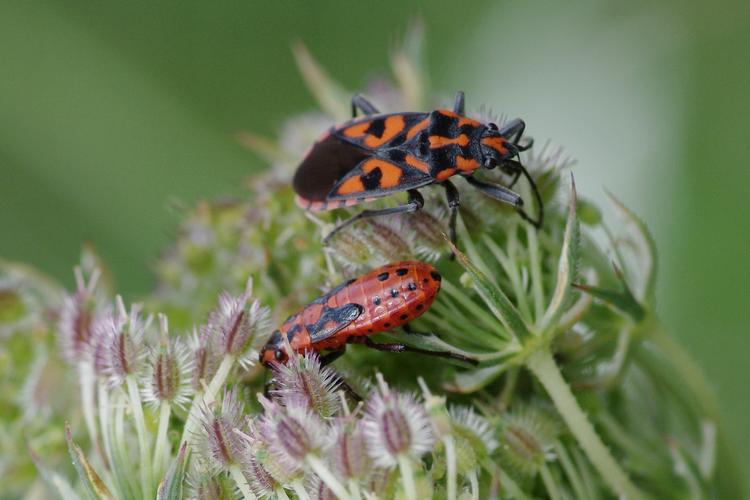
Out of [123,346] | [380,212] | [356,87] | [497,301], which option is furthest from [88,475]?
[356,87]

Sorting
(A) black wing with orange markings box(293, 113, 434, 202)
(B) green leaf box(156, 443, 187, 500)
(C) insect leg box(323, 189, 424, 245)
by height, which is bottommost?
(B) green leaf box(156, 443, 187, 500)

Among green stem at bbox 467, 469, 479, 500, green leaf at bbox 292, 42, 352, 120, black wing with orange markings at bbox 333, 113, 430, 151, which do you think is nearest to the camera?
green stem at bbox 467, 469, 479, 500

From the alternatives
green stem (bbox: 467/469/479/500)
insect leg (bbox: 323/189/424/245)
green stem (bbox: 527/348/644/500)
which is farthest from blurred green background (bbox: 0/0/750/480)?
green stem (bbox: 467/469/479/500)

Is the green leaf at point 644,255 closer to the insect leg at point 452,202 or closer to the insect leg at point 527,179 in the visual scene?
the insect leg at point 527,179

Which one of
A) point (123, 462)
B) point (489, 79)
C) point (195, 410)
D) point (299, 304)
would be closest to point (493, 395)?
point (299, 304)

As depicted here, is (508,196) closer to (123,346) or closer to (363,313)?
(363,313)

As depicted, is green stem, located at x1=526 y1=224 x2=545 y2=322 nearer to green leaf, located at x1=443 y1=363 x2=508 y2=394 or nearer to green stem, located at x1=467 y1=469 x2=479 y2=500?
green leaf, located at x1=443 y1=363 x2=508 y2=394

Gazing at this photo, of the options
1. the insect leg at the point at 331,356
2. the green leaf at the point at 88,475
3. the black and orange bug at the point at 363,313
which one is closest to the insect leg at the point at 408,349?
the black and orange bug at the point at 363,313
